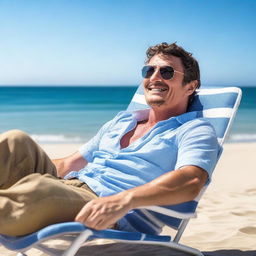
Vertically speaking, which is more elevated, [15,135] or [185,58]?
[185,58]

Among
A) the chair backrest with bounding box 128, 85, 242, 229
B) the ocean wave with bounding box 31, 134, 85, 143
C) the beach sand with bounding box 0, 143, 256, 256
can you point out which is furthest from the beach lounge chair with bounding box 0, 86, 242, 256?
the ocean wave with bounding box 31, 134, 85, 143

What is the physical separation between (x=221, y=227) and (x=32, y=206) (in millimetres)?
2210

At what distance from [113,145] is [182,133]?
0.56m

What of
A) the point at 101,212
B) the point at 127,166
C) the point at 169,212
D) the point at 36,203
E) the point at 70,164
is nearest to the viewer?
the point at 101,212

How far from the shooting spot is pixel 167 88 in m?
3.28

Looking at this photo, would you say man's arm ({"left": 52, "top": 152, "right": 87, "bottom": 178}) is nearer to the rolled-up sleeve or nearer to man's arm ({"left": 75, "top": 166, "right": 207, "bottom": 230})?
the rolled-up sleeve

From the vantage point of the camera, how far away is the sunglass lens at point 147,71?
336cm

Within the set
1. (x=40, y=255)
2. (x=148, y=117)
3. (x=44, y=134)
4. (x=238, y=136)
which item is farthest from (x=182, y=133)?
(x=44, y=134)

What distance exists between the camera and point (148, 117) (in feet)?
11.7

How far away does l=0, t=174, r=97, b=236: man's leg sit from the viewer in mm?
2396

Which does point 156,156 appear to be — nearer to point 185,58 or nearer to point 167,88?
point 167,88

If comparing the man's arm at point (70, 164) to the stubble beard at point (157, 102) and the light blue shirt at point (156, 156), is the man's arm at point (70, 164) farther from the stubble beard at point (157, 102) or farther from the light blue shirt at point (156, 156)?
the stubble beard at point (157, 102)

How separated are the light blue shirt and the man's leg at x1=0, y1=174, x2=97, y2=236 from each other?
0.44 m

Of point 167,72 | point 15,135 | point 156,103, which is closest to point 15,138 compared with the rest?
point 15,135
